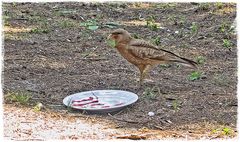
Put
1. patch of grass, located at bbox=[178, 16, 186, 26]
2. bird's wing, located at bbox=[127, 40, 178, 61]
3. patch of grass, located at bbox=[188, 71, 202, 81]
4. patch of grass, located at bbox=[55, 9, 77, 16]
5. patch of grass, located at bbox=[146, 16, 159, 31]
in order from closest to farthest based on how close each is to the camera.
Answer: bird's wing, located at bbox=[127, 40, 178, 61], patch of grass, located at bbox=[188, 71, 202, 81], patch of grass, located at bbox=[146, 16, 159, 31], patch of grass, located at bbox=[178, 16, 186, 26], patch of grass, located at bbox=[55, 9, 77, 16]

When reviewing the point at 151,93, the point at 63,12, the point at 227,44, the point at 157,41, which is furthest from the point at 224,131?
the point at 63,12

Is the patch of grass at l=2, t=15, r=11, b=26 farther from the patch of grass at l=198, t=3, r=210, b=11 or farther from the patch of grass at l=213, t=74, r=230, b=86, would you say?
the patch of grass at l=213, t=74, r=230, b=86

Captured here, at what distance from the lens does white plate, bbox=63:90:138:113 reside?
6109mm

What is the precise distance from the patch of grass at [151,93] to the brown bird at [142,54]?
0.21m

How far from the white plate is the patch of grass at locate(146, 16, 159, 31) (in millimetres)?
2948

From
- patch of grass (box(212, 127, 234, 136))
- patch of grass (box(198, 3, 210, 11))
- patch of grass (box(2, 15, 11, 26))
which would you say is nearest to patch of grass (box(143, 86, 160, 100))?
patch of grass (box(212, 127, 234, 136))

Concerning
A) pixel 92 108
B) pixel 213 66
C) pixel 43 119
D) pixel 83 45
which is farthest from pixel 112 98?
pixel 83 45

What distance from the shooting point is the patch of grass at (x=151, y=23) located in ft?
31.0

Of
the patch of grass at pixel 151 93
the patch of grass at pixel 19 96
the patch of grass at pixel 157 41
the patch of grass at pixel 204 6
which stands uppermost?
the patch of grass at pixel 204 6

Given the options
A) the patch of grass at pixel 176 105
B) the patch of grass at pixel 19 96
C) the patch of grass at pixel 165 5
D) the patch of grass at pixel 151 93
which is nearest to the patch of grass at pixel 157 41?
the patch of grass at pixel 151 93

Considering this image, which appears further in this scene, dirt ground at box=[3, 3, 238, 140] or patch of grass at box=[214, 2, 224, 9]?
patch of grass at box=[214, 2, 224, 9]

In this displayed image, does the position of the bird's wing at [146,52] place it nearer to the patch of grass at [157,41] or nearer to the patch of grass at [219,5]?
the patch of grass at [157,41]

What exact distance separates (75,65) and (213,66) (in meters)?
1.57

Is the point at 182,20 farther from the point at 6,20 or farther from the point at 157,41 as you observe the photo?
the point at 6,20
